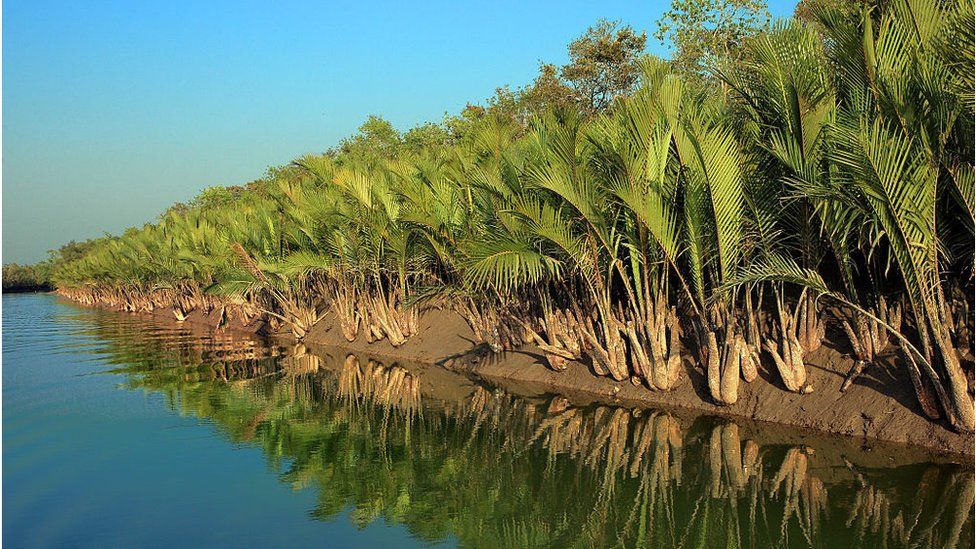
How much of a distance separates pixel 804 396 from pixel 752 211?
242cm

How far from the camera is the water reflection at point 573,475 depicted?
6.79 m

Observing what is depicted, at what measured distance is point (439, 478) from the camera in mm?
8867

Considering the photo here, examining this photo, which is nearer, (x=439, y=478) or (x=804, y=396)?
(x=439, y=478)

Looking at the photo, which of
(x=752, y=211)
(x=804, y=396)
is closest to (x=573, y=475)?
(x=804, y=396)

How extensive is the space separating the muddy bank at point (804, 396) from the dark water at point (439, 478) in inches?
16.7

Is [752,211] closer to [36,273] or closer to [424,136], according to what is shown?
[424,136]

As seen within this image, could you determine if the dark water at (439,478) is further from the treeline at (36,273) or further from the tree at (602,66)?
the treeline at (36,273)

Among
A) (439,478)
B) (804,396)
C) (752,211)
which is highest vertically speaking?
(752,211)

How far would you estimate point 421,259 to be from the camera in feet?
57.4

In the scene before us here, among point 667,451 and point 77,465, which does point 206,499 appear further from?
point 667,451

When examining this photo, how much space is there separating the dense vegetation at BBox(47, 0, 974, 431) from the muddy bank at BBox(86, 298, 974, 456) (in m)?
0.19

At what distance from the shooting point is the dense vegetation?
790 cm

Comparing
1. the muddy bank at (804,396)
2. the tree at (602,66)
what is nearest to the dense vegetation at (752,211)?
the muddy bank at (804,396)

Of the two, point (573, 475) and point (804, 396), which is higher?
point (804, 396)
